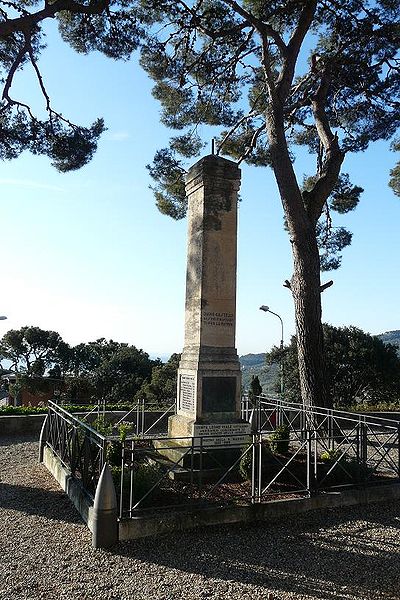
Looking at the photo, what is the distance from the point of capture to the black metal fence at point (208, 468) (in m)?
6.18

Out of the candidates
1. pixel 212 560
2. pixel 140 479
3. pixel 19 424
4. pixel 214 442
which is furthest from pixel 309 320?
pixel 19 424

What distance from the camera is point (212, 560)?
5.09 metres

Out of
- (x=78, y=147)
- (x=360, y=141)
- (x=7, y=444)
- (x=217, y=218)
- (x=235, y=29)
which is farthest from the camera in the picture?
(x=360, y=141)

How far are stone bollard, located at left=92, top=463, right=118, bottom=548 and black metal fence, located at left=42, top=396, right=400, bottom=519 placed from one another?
0.62 ft

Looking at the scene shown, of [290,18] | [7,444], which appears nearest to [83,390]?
[7,444]

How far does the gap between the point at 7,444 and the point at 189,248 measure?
6587 millimetres

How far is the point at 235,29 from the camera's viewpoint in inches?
532

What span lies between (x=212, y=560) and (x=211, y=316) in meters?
4.25

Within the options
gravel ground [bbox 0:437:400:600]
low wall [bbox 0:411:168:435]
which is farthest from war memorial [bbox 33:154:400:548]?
low wall [bbox 0:411:168:435]

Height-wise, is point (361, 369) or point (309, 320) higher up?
point (309, 320)

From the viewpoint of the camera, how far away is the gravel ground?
14.6 ft

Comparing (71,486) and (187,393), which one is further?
(187,393)

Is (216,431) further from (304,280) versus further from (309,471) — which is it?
(304,280)

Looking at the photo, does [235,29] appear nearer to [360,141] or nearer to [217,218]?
[360,141]
